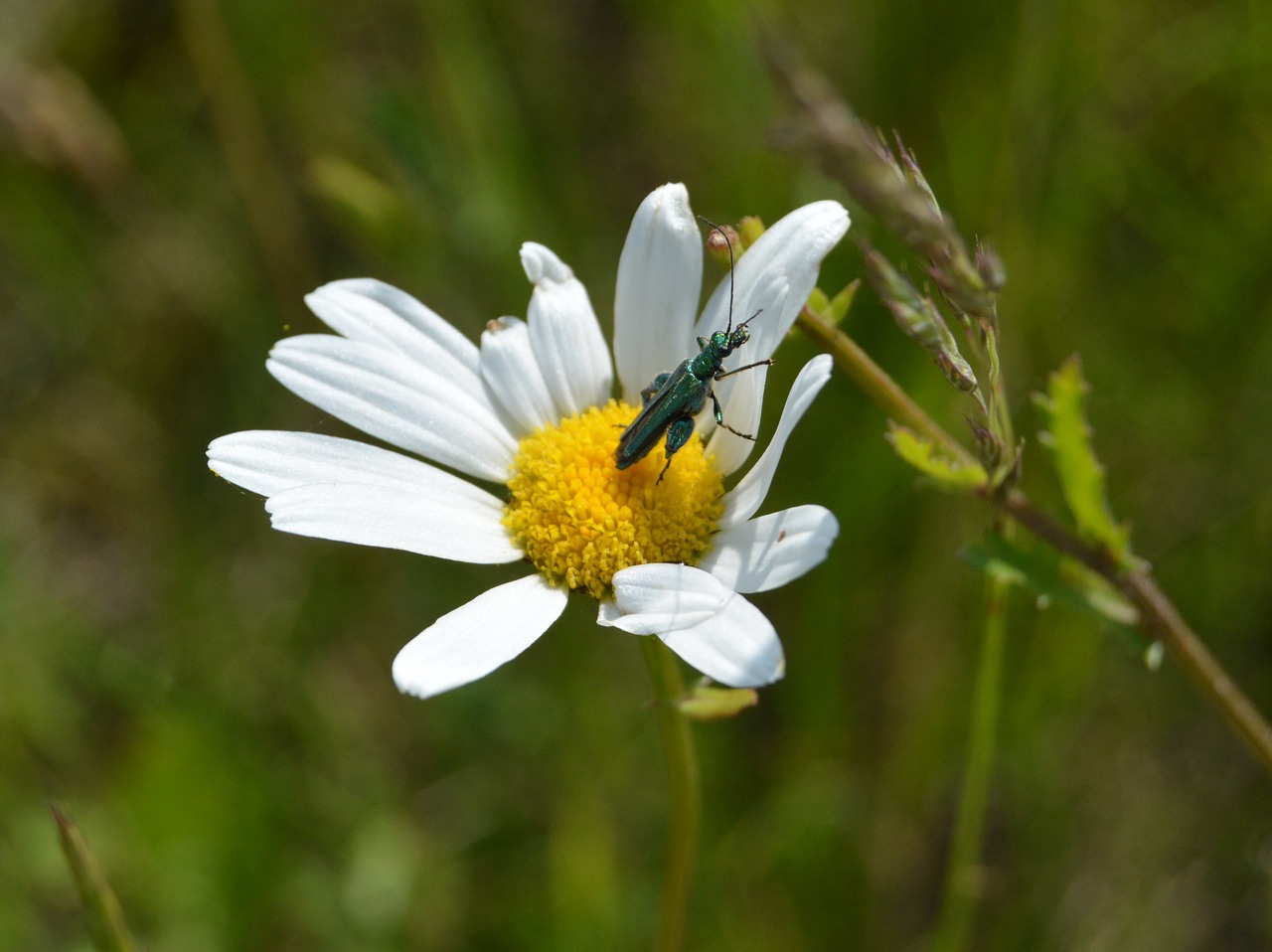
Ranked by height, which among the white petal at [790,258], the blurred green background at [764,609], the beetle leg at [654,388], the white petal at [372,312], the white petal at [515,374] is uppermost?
the white petal at [372,312]

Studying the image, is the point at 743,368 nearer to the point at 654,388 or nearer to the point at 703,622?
the point at 654,388

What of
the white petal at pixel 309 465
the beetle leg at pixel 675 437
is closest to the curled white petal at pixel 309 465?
the white petal at pixel 309 465

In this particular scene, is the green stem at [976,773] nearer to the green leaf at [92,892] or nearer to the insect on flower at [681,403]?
the insect on flower at [681,403]

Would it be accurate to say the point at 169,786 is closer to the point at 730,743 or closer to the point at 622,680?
the point at 622,680

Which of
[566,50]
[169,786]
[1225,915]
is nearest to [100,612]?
[169,786]

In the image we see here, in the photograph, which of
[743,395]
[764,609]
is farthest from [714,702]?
[764,609]

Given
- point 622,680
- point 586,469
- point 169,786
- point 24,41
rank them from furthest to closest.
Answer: point 24,41, point 622,680, point 169,786, point 586,469
